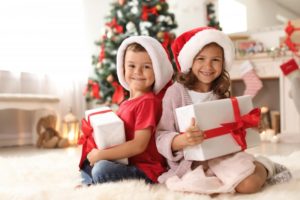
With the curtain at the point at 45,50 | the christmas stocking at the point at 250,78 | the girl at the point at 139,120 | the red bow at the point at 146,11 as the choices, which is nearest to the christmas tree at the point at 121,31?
Result: the red bow at the point at 146,11

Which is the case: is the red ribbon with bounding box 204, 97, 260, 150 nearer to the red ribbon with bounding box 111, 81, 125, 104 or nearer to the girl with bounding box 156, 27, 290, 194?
the girl with bounding box 156, 27, 290, 194

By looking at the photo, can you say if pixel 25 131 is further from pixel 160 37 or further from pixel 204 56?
pixel 204 56

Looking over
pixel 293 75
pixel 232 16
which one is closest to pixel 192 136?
pixel 293 75

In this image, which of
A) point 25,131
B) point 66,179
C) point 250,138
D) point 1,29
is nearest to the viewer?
point 250,138

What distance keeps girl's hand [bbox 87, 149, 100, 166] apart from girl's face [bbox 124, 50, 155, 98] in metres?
0.30

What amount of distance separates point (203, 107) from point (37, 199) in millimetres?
603

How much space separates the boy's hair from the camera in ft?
4.76

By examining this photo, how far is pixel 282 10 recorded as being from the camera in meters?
4.13

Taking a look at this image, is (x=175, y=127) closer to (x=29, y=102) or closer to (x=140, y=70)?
(x=140, y=70)

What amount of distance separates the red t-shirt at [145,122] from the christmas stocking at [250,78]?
2837 millimetres

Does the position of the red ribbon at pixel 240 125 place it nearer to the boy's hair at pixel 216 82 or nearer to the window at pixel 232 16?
the boy's hair at pixel 216 82

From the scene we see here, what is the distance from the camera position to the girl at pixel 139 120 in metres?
1.43

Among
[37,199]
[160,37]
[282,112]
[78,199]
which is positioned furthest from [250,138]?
[282,112]

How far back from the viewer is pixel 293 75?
12.4 ft
